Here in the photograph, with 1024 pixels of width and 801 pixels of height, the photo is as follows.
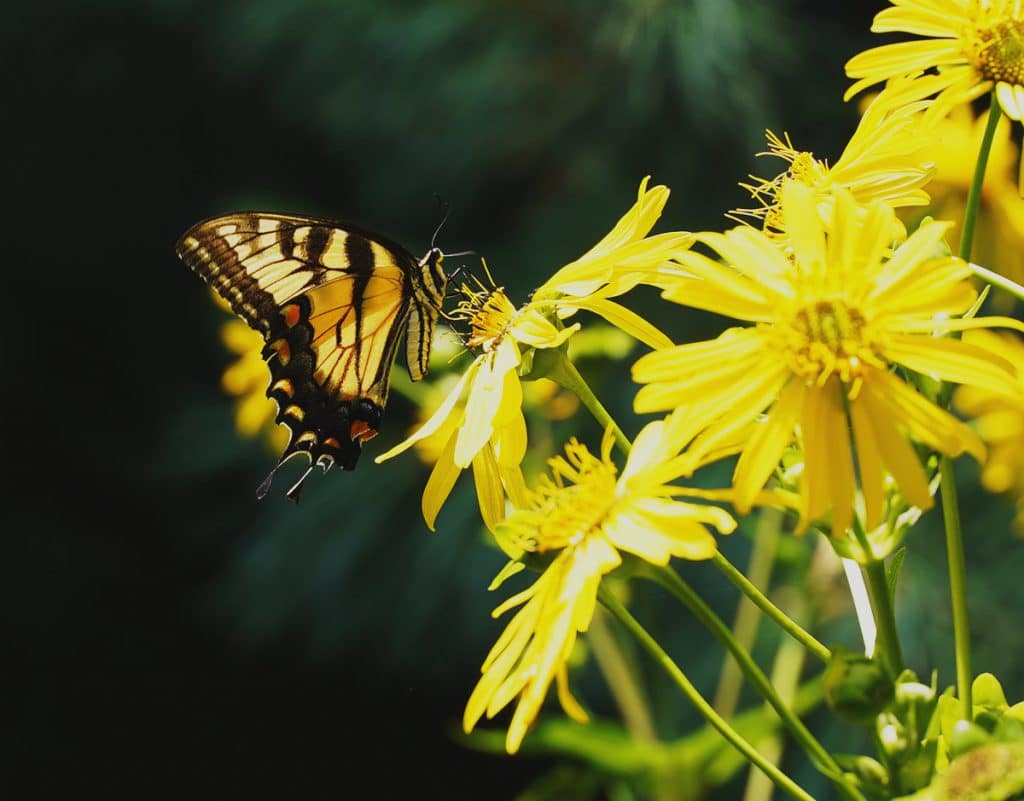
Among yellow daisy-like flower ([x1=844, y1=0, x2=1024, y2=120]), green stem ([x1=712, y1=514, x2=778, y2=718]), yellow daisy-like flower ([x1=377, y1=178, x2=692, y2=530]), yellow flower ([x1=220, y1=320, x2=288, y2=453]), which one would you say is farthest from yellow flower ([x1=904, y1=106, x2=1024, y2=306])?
yellow flower ([x1=220, y1=320, x2=288, y2=453])

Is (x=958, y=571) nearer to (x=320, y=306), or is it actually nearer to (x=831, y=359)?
(x=831, y=359)

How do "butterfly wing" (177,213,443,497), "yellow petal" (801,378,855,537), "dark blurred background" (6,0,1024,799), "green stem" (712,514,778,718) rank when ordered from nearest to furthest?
"yellow petal" (801,378,855,537) → "butterfly wing" (177,213,443,497) → "green stem" (712,514,778,718) → "dark blurred background" (6,0,1024,799)

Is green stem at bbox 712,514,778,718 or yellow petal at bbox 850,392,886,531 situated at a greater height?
yellow petal at bbox 850,392,886,531

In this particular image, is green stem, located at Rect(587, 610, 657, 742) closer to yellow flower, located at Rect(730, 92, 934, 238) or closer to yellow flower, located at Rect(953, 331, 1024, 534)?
yellow flower, located at Rect(953, 331, 1024, 534)

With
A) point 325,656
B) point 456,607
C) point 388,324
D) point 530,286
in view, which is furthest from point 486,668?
point 325,656

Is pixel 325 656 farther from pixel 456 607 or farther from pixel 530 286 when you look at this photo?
pixel 530 286

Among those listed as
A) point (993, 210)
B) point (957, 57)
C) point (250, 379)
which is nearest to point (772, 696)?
point (957, 57)
